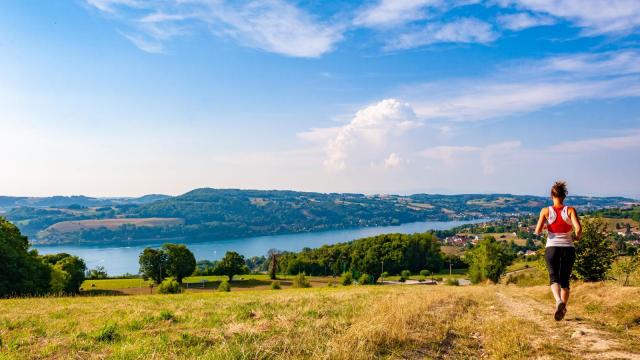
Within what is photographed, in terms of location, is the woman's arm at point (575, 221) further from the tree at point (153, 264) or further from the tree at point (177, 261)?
the tree at point (153, 264)

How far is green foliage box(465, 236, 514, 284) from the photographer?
68.2 metres

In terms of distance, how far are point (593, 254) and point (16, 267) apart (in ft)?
169

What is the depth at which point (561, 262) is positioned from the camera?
29.6 feet

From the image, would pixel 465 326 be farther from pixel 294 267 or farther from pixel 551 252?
pixel 294 267

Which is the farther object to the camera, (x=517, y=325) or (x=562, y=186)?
(x=562, y=186)

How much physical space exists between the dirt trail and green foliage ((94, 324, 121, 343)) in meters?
8.32

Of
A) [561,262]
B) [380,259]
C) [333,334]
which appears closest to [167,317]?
[333,334]

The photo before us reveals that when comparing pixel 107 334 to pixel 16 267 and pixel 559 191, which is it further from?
pixel 16 267

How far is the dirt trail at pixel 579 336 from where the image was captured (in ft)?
21.5

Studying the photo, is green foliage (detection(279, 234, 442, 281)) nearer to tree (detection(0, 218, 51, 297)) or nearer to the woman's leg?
tree (detection(0, 218, 51, 297))

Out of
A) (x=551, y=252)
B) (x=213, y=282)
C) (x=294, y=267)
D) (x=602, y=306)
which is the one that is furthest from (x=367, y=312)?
(x=294, y=267)

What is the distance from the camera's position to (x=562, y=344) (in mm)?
7176

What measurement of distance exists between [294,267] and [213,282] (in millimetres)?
43790

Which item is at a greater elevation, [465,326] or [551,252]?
[551,252]
